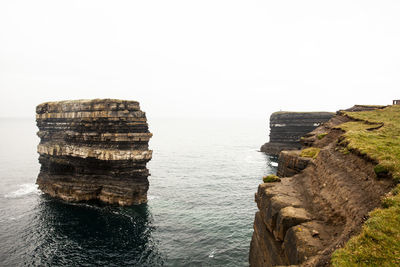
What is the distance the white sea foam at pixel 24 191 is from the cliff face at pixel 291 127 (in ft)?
278

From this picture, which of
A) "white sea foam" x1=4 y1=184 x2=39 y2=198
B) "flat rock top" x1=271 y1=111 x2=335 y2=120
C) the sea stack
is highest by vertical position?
"flat rock top" x1=271 y1=111 x2=335 y2=120

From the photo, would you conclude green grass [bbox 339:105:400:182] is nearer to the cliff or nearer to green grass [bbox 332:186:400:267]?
the cliff

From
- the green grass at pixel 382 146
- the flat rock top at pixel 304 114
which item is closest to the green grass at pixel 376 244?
the green grass at pixel 382 146

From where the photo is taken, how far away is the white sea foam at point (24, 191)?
167 feet

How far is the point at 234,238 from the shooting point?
3319cm

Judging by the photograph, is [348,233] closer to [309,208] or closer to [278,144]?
[309,208]

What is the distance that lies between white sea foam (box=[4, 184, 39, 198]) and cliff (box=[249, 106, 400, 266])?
4977 centimetres

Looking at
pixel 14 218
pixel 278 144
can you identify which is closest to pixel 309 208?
pixel 14 218

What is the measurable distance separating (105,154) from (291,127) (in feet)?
269

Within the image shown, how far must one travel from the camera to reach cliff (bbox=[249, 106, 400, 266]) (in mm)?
9688

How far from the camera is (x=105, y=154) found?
45594mm

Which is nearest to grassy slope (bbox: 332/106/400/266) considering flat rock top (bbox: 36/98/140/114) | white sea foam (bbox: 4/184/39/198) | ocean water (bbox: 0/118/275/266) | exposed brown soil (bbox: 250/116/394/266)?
exposed brown soil (bbox: 250/116/394/266)

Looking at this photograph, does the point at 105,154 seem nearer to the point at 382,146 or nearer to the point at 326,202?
the point at 326,202

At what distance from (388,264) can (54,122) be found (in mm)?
60394
